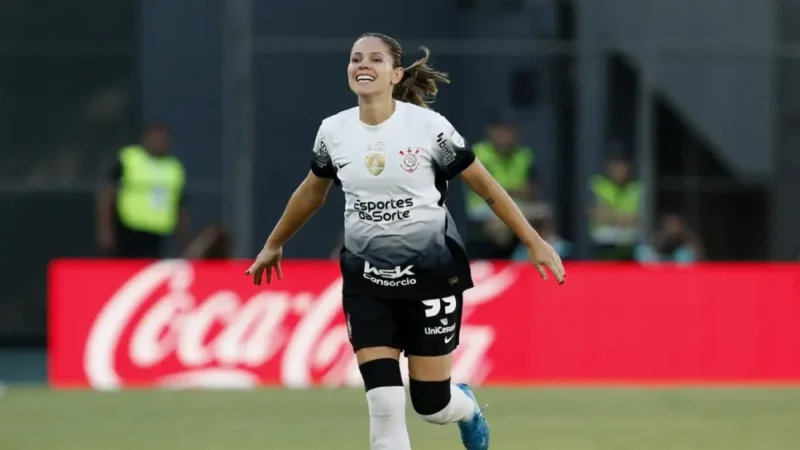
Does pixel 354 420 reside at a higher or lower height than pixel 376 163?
lower

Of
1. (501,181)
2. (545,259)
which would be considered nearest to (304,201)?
(545,259)

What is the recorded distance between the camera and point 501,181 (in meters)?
16.5

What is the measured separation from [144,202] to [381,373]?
33.4 ft

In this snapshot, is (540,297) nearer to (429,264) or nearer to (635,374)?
(635,374)

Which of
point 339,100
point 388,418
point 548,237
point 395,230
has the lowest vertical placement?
point 548,237

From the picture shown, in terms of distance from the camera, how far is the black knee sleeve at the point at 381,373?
7.35 meters

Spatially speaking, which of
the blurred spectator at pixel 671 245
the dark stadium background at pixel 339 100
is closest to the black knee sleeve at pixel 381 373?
the blurred spectator at pixel 671 245

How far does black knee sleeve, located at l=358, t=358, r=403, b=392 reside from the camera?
735cm

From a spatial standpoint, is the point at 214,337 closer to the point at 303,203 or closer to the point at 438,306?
the point at 303,203

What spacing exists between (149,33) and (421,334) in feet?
36.9

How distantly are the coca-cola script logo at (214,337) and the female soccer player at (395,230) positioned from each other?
5992mm

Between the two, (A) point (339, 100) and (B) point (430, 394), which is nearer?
(B) point (430, 394)

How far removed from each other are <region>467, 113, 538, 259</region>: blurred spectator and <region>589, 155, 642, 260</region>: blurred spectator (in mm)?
1009

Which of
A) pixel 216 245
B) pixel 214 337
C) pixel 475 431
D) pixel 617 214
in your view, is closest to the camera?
pixel 475 431
